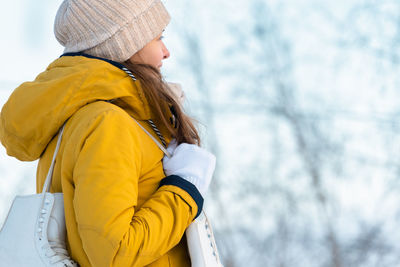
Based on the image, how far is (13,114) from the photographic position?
1.15 meters

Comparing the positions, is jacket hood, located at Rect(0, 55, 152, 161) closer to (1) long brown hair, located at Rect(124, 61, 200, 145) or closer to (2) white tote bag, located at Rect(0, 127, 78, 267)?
(1) long brown hair, located at Rect(124, 61, 200, 145)

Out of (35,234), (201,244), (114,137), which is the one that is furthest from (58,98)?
(201,244)

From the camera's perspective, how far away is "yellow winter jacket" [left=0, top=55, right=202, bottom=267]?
3.16 feet

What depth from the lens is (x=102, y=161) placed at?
989 millimetres

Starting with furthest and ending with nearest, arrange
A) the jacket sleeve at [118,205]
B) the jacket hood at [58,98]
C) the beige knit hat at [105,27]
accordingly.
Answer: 1. the beige knit hat at [105,27]
2. the jacket hood at [58,98]
3. the jacket sleeve at [118,205]

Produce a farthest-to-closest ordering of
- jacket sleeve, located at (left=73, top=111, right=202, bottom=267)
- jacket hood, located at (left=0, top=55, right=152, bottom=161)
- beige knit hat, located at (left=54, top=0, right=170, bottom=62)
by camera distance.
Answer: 1. beige knit hat, located at (left=54, top=0, right=170, bottom=62)
2. jacket hood, located at (left=0, top=55, right=152, bottom=161)
3. jacket sleeve, located at (left=73, top=111, right=202, bottom=267)

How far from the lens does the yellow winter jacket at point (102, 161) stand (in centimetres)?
96

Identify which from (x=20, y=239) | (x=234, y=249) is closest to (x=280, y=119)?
(x=234, y=249)

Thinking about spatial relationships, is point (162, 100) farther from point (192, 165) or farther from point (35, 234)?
point (35, 234)

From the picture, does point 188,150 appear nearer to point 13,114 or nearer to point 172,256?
point 172,256

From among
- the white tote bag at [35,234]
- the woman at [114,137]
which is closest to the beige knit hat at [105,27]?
the woman at [114,137]

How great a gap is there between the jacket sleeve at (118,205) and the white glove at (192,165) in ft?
0.23

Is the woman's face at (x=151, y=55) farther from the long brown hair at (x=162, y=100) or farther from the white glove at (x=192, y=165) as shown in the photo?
the white glove at (x=192, y=165)

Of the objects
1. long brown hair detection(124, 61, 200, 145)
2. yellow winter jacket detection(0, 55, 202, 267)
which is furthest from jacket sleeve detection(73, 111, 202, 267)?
long brown hair detection(124, 61, 200, 145)
